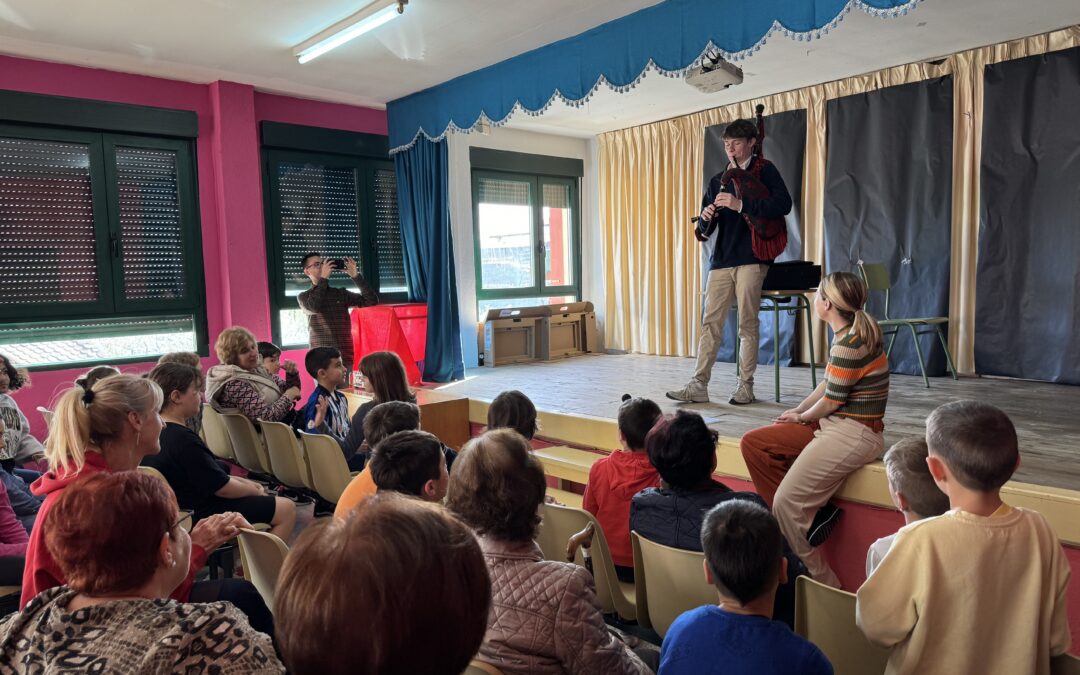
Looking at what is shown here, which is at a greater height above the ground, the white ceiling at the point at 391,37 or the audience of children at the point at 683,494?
the white ceiling at the point at 391,37

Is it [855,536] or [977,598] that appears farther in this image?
[855,536]

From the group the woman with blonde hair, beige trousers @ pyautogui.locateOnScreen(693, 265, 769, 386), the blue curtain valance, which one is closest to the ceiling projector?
the blue curtain valance

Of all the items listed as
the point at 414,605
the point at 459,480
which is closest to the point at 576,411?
the point at 459,480

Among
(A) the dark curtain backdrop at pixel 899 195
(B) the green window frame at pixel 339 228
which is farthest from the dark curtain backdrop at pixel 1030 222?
(B) the green window frame at pixel 339 228

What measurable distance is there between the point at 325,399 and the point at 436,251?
3.01m

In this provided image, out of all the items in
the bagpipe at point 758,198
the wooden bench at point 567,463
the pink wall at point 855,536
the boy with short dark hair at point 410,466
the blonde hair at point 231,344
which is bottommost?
the pink wall at point 855,536

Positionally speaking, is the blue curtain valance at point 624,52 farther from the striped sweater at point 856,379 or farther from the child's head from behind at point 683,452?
the child's head from behind at point 683,452

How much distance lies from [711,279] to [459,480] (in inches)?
114

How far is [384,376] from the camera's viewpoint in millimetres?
3059

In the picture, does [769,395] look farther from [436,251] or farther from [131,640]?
[131,640]

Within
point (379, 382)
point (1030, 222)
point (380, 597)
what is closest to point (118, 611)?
point (380, 597)

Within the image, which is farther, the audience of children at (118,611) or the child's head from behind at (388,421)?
the child's head from behind at (388,421)

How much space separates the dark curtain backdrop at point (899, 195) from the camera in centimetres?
566

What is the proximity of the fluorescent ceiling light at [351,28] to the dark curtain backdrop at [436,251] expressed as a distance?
146 cm
